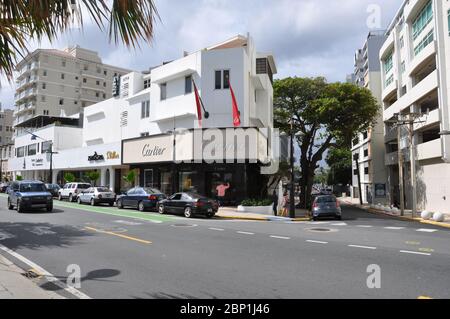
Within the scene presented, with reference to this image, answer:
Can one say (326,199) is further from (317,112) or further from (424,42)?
(424,42)

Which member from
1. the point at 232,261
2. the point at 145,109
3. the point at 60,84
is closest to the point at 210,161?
the point at 145,109

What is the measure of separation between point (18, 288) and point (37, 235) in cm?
742

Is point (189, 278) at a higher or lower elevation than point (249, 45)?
lower

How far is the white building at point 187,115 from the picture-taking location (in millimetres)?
27266

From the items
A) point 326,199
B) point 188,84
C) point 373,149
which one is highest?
point 188,84

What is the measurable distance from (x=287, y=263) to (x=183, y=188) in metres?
21.1

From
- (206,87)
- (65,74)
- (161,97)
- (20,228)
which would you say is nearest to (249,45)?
(206,87)

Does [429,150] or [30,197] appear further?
[429,150]

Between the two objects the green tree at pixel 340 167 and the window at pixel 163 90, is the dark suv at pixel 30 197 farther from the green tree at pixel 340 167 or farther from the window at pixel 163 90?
the green tree at pixel 340 167

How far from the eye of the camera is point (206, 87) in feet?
91.3

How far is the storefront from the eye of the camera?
2577 centimetres

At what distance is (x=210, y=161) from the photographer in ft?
86.7

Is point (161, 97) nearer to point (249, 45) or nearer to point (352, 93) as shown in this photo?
point (249, 45)

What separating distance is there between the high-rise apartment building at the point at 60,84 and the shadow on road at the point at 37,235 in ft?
222
